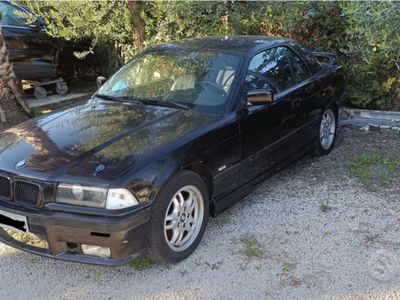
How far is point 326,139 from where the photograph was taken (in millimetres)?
5848

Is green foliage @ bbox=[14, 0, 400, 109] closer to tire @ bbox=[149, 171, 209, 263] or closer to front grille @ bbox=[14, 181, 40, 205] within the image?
tire @ bbox=[149, 171, 209, 263]


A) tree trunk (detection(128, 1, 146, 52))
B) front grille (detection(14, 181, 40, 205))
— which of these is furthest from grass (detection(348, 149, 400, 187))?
tree trunk (detection(128, 1, 146, 52))

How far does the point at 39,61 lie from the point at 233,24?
150 inches

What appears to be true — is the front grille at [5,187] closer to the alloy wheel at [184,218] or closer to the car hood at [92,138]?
the car hood at [92,138]

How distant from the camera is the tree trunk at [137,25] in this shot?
7.72 metres

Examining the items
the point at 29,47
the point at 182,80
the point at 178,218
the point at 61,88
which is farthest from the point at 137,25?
the point at 178,218

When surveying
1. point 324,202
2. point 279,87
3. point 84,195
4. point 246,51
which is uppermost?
point 246,51

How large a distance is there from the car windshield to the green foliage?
227 centimetres

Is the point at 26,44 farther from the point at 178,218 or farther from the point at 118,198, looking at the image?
the point at 118,198

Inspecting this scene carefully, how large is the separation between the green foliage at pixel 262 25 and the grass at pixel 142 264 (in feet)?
12.5

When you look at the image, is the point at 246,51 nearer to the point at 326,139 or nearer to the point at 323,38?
the point at 326,139

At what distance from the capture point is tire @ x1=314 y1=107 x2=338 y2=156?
18.4 feet

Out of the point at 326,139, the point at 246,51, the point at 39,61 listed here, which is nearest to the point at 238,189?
the point at 246,51

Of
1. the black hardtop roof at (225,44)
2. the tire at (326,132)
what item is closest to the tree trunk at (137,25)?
the black hardtop roof at (225,44)
